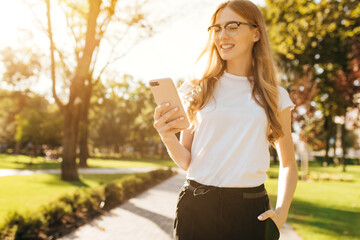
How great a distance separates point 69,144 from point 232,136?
15.8m

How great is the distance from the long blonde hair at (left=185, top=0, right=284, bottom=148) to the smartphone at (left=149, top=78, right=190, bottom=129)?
0.81 feet

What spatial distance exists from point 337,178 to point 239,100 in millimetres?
21353

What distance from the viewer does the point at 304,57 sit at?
1736 centimetres

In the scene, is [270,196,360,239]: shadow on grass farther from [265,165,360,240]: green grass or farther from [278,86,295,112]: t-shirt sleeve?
[278,86,295,112]: t-shirt sleeve

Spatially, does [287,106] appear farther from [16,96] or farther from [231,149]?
[16,96]

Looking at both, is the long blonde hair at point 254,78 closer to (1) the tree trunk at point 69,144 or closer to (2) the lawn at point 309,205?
(2) the lawn at point 309,205

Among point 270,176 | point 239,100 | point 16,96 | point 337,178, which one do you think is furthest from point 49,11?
point 16,96

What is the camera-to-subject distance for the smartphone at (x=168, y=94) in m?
1.96

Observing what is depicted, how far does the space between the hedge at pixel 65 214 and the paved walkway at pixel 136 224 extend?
34 centimetres

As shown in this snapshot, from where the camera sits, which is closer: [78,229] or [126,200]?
[78,229]

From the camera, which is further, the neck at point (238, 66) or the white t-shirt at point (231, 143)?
the neck at point (238, 66)

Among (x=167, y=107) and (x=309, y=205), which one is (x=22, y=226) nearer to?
(x=167, y=107)

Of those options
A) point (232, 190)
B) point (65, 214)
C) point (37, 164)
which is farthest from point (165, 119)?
point (37, 164)

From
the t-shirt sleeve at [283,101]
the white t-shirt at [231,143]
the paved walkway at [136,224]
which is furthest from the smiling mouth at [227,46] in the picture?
the paved walkway at [136,224]
